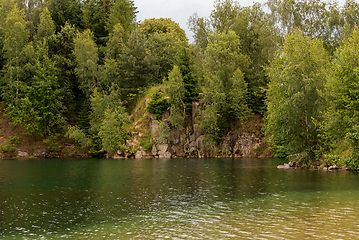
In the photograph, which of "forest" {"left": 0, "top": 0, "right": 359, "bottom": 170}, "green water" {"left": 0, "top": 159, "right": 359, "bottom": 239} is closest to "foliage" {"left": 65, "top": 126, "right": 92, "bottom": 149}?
"forest" {"left": 0, "top": 0, "right": 359, "bottom": 170}

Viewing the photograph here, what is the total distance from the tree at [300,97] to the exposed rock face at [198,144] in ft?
84.2

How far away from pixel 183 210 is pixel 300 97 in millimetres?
28643

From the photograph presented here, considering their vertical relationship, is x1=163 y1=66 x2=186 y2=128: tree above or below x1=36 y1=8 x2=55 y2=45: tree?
below

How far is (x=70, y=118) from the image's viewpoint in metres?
86.6

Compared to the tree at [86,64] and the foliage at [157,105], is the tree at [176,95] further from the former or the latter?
the tree at [86,64]

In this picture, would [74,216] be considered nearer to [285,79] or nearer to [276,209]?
[276,209]

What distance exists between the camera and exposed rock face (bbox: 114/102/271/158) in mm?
69375

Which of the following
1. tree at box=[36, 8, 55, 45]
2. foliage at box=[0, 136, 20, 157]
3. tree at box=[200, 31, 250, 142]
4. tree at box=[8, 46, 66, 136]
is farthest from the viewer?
tree at box=[36, 8, 55, 45]

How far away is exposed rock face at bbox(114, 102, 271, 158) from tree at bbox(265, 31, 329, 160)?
2566 centimetres

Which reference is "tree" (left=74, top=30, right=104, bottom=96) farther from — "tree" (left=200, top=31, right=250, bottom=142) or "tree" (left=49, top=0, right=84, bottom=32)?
"tree" (left=200, top=31, right=250, bottom=142)

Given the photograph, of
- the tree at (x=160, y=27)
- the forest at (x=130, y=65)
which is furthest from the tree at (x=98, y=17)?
the tree at (x=160, y=27)

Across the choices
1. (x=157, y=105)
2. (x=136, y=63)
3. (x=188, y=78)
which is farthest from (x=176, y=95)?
(x=136, y=63)

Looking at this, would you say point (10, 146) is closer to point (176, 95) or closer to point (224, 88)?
point (176, 95)

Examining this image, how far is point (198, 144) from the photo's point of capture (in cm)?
7131
